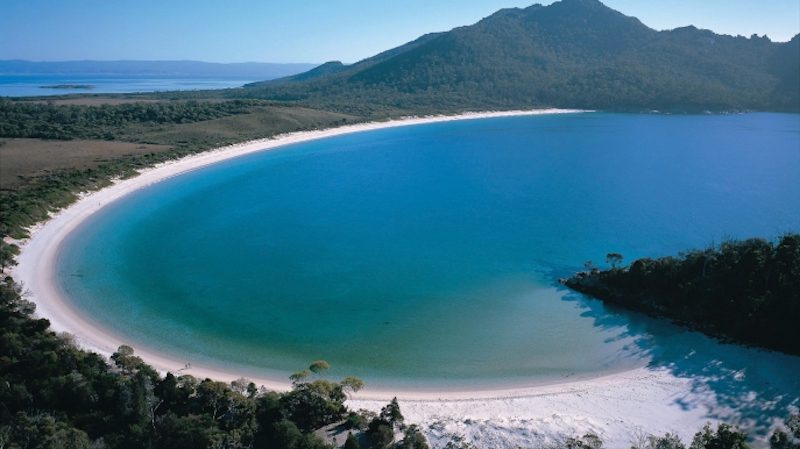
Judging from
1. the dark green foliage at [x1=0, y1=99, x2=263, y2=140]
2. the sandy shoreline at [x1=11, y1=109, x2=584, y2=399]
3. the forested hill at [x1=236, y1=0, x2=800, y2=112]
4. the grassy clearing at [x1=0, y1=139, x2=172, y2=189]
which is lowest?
the sandy shoreline at [x1=11, y1=109, x2=584, y2=399]

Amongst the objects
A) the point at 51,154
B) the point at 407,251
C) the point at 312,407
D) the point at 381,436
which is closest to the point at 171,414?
the point at 312,407

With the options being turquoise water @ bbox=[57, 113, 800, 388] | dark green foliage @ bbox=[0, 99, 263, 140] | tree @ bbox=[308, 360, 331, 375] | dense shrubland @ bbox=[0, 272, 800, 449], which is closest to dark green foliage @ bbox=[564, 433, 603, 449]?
dense shrubland @ bbox=[0, 272, 800, 449]

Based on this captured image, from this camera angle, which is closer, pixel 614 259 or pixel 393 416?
pixel 393 416

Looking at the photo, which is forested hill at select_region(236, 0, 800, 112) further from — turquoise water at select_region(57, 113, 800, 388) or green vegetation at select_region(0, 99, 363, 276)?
turquoise water at select_region(57, 113, 800, 388)

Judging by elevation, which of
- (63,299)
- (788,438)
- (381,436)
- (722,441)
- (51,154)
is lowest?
(63,299)

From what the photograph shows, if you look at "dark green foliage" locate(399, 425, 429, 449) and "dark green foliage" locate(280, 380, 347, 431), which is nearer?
"dark green foliage" locate(399, 425, 429, 449)

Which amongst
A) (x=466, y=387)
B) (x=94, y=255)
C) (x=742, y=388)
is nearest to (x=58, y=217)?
(x=94, y=255)

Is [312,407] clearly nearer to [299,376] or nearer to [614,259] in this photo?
[299,376]
